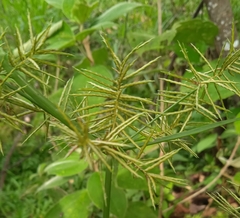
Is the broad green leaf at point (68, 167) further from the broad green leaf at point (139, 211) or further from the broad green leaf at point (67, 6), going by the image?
the broad green leaf at point (67, 6)

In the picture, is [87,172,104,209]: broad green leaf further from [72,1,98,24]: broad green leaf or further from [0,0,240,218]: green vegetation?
[72,1,98,24]: broad green leaf

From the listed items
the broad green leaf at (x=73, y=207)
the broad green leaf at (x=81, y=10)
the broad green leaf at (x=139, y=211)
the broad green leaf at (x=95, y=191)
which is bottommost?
the broad green leaf at (x=139, y=211)

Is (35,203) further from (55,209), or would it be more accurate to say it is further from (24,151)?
(55,209)

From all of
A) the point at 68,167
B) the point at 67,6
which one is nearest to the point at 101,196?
the point at 68,167

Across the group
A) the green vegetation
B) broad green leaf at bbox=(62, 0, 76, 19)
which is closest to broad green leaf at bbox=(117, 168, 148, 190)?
the green vegetation

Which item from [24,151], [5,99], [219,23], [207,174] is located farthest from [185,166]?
[5,99]

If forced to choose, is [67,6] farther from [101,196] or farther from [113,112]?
[113,112]

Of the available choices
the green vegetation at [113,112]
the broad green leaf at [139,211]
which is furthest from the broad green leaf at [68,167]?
the broad green leaf at [139,211]

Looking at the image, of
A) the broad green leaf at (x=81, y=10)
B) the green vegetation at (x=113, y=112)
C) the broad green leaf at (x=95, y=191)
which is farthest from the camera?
the broad green leaf at (x=81, y=10)
